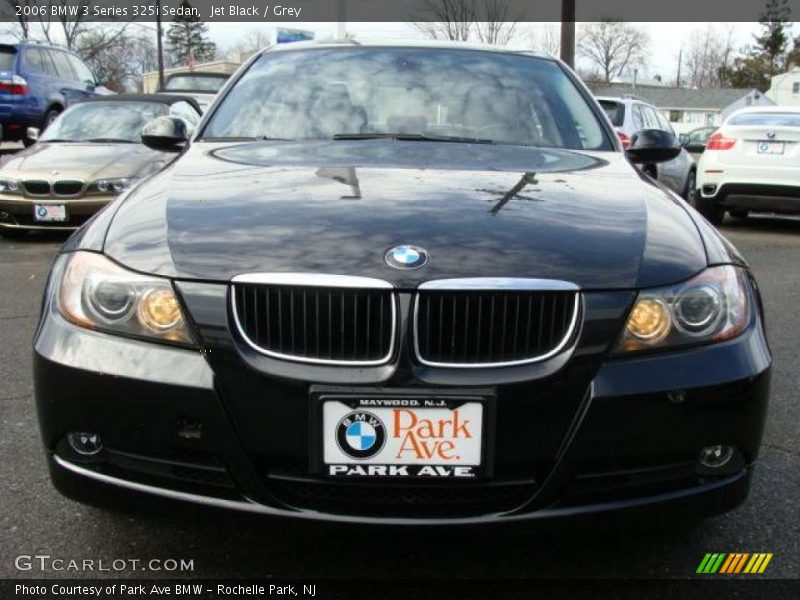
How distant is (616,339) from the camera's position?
1.91 m

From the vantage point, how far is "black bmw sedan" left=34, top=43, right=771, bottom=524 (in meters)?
1.85

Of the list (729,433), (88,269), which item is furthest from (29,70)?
(729,433)

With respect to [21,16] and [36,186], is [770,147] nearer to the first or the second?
[36,186]

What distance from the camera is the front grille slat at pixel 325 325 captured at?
1870 millimetres

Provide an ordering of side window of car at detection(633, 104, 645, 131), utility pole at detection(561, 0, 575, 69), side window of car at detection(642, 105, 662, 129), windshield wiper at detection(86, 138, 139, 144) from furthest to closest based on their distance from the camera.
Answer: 1. utility pole at detection(561, 0, 575, 69)
2. side window of car at detection(642, 105, 662, 129)
3. side window of car at detection(633, 104, 645, 131)
4. windshield wiper at detection(86, 138, 139, 144)

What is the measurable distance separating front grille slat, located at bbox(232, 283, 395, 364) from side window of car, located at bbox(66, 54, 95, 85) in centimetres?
1450

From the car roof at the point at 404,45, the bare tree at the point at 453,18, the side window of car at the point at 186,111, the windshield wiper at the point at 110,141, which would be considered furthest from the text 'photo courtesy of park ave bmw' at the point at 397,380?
the bare tree at the point at 453,18

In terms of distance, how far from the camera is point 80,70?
49.7 ft

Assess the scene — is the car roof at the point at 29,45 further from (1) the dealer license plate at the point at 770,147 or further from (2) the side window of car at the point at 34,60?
(1) the dealer license plate at the point at 770,147

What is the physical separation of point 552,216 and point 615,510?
741 millimetres

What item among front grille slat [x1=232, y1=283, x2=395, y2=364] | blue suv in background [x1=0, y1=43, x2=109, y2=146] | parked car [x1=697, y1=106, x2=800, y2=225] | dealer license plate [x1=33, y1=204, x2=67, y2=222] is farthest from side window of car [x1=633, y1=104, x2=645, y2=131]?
front grille slat [x1=232, y1=283, x2=395, y2=364]

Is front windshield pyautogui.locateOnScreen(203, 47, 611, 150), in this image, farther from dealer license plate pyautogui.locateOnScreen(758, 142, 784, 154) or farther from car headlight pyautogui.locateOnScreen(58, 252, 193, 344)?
dealer license plate pyautogui.locateOnScreen(758, 142, 784, 154)

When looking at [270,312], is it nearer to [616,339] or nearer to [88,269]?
[88,269]

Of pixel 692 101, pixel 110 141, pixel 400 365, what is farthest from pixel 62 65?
pixel 692 101
